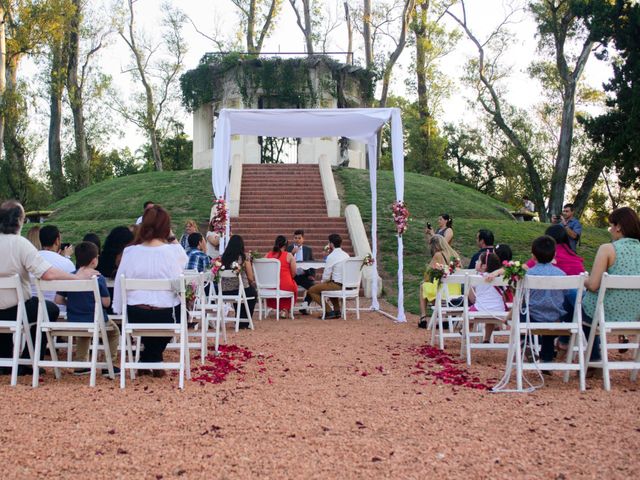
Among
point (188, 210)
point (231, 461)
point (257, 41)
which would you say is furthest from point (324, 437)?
point (257, 41)

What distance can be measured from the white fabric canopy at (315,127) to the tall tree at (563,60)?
1601 centimetres

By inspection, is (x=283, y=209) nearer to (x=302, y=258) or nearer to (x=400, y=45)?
(x=302, y=258)

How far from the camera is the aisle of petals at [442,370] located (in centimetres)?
612

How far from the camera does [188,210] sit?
70.3 feet

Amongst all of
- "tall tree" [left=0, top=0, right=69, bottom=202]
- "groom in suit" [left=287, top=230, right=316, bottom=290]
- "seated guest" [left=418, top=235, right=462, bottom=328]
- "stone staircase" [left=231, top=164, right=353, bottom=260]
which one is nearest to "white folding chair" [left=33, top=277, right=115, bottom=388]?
"seated guest" [left=418, top=235, right=462, bottom=328]

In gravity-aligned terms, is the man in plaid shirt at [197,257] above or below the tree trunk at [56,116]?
below

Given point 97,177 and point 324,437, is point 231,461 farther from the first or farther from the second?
point 97,177

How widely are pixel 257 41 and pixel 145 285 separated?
33529mm

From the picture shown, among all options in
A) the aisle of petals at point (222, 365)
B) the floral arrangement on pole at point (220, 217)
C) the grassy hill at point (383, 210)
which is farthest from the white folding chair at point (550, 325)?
the grassy hill at point (383, 210)

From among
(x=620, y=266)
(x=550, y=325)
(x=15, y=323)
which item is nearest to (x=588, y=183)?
(x=620, y=266)

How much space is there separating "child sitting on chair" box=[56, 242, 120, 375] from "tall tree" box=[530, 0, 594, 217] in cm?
2353

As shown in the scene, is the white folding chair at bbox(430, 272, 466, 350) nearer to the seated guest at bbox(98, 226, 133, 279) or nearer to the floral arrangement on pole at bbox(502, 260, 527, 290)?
the floral arrangement on pole at bbox(502, 260, 527, 290)

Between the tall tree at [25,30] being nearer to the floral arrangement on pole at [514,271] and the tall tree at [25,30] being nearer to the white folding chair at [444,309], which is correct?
the white folding chair at [444,309]

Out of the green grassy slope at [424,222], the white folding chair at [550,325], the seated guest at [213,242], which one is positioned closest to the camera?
the white folding chair at [550,325]
